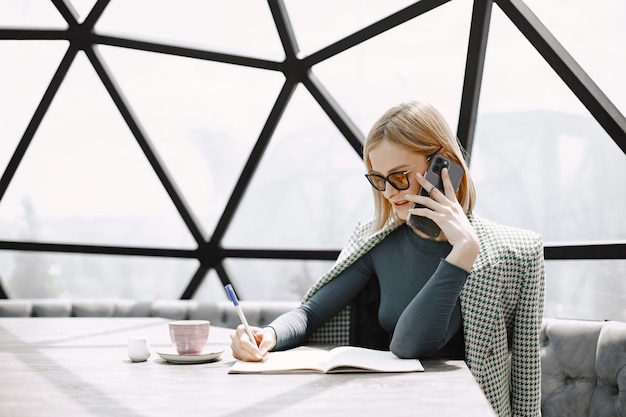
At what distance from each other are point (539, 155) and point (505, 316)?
7.44ft

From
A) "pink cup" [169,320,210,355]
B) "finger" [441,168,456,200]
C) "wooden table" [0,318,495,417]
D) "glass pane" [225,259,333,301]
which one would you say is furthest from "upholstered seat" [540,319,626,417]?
"glass pane" [225,259,333,301]

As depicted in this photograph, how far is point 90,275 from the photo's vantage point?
22.6 ft

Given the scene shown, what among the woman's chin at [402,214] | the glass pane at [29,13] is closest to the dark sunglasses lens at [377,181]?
the woman's chin at [402,214]

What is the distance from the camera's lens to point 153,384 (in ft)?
6.99

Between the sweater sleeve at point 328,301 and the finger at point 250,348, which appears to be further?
the sweater sleeve at point 328,301

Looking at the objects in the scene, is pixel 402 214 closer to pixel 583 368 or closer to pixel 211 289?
pixel 583 368

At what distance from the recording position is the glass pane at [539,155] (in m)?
4.36

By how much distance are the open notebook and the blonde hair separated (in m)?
0.72

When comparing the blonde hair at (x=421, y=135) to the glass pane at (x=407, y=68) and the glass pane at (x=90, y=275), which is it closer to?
the glass pane at (x=407, y=68)

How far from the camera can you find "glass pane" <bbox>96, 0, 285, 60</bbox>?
595cm

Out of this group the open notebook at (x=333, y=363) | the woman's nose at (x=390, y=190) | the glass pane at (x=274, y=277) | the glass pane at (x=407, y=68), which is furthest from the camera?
the glass pane at (x=274, y=277)

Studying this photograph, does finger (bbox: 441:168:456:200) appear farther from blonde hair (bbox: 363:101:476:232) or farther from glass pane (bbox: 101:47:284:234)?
glass pane (bbox: 101:47:284:234)

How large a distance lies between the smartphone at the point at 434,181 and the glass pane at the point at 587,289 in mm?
2071

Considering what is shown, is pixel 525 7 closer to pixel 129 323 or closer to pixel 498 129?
pixel 498 129
